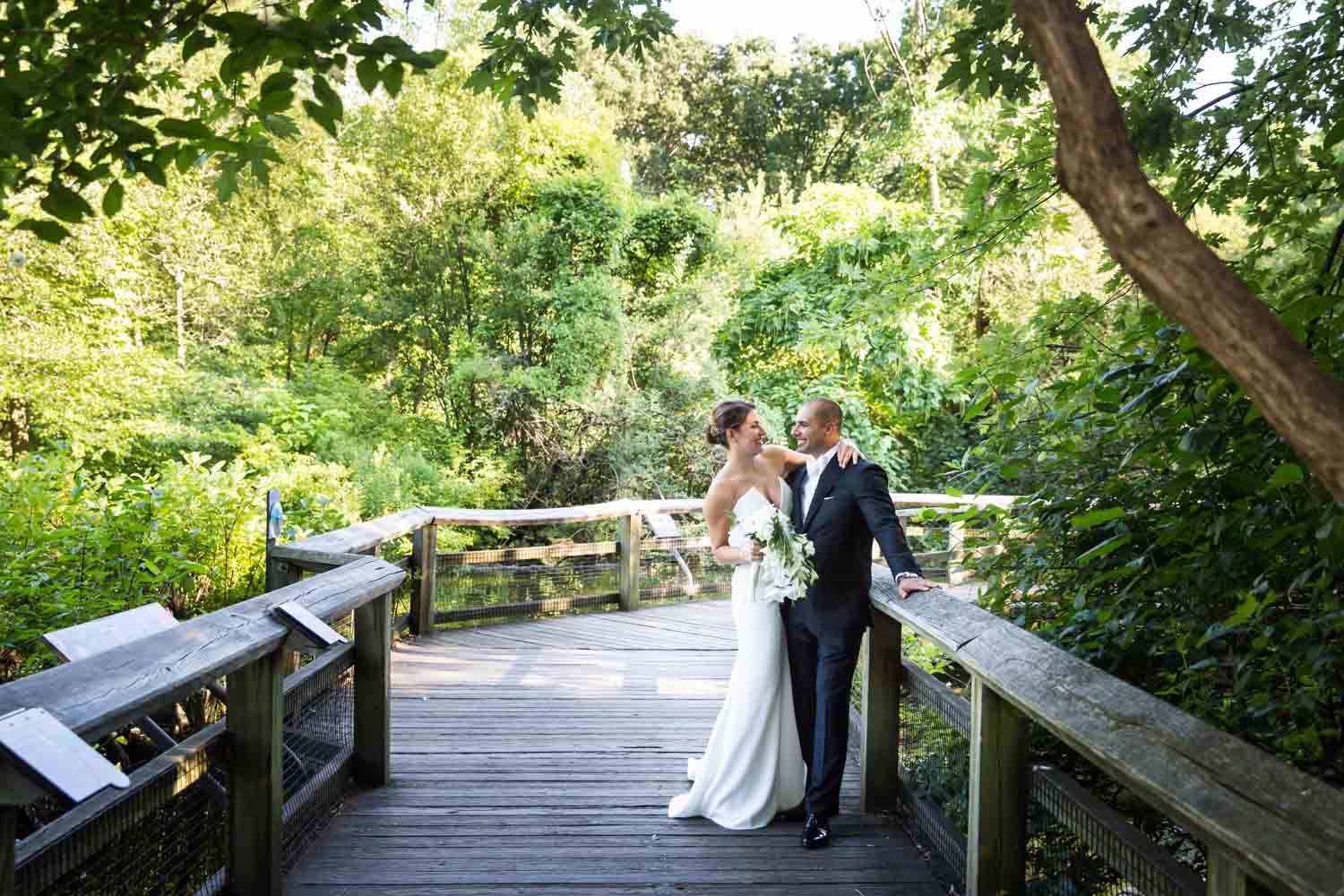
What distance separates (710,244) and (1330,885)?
499 inches

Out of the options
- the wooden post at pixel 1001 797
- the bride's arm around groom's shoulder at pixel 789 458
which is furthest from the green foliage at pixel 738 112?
the wooden post at pixel 1001 797

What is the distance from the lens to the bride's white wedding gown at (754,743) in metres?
4.12

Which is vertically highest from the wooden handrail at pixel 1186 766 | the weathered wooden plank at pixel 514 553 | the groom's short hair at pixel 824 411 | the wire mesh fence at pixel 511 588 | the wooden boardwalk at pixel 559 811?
the groom's short hair at pixel 824 411

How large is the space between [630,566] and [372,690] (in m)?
5.21

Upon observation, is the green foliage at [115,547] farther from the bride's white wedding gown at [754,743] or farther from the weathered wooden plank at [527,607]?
the bride's white wedding gown at [754,743]

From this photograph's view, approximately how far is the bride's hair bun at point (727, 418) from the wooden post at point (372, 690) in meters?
1.61

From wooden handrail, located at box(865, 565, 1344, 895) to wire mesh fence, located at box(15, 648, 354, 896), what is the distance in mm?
2194

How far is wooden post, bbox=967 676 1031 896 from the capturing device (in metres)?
2.93

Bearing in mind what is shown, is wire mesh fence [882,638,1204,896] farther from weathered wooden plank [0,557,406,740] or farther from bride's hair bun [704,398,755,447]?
weathered wooden plank [0,557,406,740]

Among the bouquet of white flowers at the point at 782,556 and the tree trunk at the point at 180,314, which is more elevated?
the tree trunk at the point at 180,314

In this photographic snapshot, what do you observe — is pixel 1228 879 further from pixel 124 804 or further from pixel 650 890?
pixel 124 804

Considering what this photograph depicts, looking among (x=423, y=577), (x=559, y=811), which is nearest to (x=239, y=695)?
(x=559, y=811)

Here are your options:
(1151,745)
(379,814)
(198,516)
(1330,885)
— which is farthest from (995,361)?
(198,516)

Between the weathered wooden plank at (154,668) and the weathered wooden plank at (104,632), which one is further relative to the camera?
the weathered wooden plank at (104,632)
